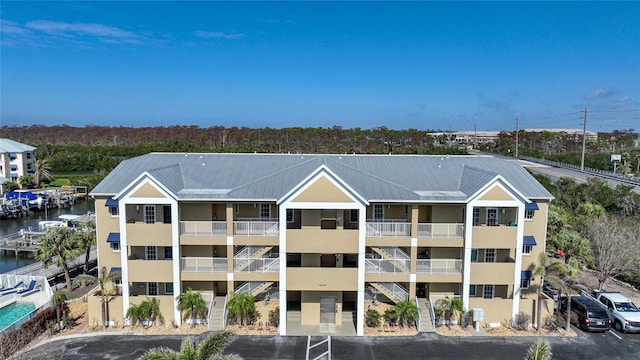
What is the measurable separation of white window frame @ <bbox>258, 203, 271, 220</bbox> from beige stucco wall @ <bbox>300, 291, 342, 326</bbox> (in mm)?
5330

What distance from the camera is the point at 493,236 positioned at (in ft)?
85.0

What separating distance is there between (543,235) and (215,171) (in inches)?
871

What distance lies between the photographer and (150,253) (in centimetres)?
2739

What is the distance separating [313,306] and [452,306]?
833 cm

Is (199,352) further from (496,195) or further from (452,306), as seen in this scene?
(496,195)

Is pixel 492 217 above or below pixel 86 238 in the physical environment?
above

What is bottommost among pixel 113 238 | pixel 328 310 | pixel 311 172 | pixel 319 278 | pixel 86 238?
pixel 328 310

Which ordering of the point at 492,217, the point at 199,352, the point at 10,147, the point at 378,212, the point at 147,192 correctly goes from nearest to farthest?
the point at 199,352 < the point at 147,192 < the point at 492,217 < the point at 378,212 < the point at 10,147

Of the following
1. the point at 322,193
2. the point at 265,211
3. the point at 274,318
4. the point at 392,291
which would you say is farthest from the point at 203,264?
the point at 392,291

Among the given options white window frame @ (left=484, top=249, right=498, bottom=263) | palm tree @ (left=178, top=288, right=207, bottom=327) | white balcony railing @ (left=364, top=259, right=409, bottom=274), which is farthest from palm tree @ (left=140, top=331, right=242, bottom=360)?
white window frame @ (left=484, top=249, right=498, bottom=263)

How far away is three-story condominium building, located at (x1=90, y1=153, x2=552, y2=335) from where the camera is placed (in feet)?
82.3

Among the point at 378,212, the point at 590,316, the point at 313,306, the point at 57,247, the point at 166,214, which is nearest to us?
the point at 590,316

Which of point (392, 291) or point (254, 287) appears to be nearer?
point (392, 291)

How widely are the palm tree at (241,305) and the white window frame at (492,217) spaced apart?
1565cm
